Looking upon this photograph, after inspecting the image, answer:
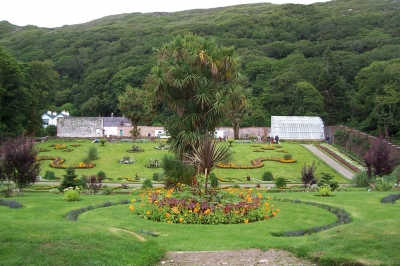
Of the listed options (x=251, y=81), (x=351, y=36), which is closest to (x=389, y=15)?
(x=351, y=36)

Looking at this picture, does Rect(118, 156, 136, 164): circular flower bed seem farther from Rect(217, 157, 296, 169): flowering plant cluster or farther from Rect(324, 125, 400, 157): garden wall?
Rect(324, 125, 400, 157): garden wall

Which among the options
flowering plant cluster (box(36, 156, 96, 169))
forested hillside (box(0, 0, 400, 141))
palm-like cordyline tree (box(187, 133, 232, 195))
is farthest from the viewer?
forested hillside (box(0, 0, 400, 141))

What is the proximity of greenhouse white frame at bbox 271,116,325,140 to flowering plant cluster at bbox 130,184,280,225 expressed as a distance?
145 feet

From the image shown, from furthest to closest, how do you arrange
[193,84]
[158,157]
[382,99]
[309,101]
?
1. [309,101]
2. [382,99]
3. [158,157]
4. [193,84]

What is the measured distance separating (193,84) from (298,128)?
1445 inches

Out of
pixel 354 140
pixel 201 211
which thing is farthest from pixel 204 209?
pixel 354 140

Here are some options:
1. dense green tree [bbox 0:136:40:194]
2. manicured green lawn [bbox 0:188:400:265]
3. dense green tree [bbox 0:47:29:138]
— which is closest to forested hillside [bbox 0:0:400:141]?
dense green tree [bbox 0:47:29:138]

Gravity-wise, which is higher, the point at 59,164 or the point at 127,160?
the point at 127,160

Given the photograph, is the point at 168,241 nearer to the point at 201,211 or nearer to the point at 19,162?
the point at 201,211

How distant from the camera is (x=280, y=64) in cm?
8644

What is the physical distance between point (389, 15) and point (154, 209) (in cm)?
13211

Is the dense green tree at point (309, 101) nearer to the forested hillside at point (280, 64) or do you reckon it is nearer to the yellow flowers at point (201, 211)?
the forested hillside at point (280, 64)

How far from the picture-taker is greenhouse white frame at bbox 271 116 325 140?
189ft

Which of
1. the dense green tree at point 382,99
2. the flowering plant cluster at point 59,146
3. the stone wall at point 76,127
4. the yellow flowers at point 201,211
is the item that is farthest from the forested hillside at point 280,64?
the yellow flowers at point 201,211
